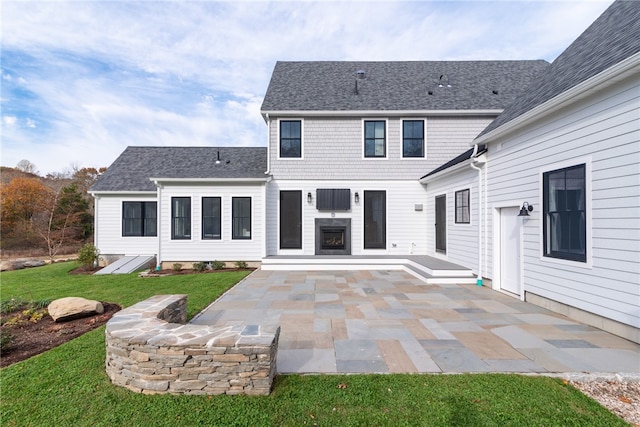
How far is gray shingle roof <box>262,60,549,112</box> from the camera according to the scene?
1067 centimetres

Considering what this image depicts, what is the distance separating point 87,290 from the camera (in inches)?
289

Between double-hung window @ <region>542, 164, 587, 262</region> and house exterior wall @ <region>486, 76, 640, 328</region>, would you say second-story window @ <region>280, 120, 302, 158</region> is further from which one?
double-hung window @ <region>542, 164, 587, 262</region>

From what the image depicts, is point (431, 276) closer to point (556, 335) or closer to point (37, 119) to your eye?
point (556, 335)

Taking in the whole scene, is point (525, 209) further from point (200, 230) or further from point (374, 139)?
point (200, 230)

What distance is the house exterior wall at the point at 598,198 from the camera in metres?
3.85

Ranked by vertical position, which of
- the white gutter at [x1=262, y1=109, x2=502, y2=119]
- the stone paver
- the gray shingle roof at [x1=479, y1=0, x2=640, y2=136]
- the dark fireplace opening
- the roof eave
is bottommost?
the stone paver

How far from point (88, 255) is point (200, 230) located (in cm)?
469

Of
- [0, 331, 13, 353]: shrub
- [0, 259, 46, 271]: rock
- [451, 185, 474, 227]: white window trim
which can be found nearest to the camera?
[0, 331, 13, 353]: shrub

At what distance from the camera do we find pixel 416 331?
432 centimetres

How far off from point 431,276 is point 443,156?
5203mm

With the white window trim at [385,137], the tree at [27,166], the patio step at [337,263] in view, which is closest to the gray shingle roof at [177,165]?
the patio step at [337,263]

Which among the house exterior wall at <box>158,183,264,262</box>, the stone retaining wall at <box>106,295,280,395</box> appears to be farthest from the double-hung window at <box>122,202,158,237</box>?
the stone retaining wall at <box>106,295,280,395</box>

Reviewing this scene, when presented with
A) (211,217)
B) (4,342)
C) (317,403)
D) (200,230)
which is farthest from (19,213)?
(317,403)

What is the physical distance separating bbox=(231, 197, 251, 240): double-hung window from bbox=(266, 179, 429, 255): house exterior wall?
77cm
